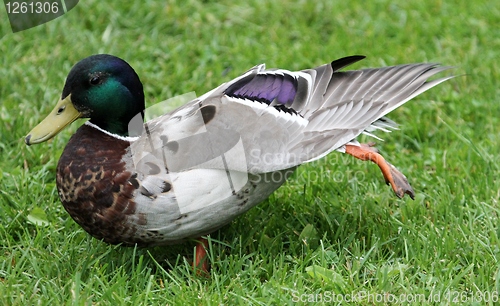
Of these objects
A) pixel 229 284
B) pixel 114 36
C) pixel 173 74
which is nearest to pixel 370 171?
pixel 229 284

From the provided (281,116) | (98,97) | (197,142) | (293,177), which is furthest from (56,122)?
(293,177)

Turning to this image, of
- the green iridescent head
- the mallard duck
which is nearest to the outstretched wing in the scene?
the mallard duck

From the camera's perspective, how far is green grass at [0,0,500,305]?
9.61ft

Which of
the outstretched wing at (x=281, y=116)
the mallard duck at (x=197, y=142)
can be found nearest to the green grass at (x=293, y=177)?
the mallard duck at (x=197, y=142)

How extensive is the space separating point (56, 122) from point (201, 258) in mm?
841

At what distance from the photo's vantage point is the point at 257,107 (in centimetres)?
316

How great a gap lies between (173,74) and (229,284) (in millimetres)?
2091

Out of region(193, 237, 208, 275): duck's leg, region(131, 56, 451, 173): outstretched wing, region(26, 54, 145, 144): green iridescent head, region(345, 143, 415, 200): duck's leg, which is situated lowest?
region(193, 237, 208, 275): duck's leg

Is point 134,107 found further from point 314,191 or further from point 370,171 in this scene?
point 370,171

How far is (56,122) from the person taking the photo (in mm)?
3129

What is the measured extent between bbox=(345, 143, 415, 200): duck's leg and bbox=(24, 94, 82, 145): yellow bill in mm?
1172

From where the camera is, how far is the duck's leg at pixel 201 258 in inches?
125

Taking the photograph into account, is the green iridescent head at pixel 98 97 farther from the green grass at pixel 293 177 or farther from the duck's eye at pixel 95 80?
the green grass at pixel 293 177

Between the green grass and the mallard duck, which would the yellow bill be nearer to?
the mallard duck
